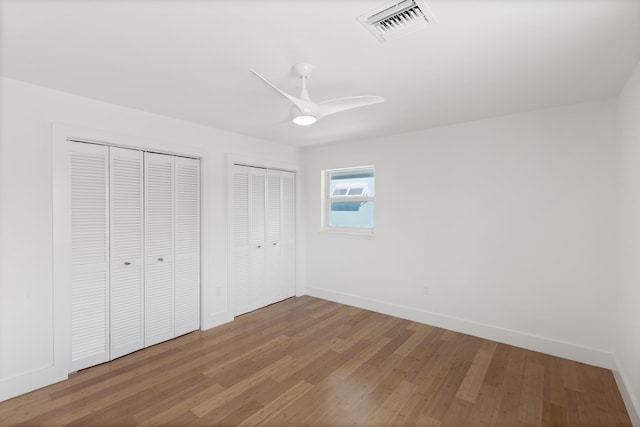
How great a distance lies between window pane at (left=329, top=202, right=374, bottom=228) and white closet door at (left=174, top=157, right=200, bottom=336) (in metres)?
2.08

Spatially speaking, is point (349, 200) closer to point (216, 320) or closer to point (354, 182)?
point (354, 182)

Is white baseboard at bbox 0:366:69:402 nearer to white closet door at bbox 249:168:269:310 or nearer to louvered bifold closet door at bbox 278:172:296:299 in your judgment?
white closet door at bbox 249:168:269:310

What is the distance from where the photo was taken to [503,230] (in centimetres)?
317

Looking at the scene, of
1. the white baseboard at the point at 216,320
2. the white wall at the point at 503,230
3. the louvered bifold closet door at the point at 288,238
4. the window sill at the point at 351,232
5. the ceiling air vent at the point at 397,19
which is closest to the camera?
the ceiling air vent at the point at 397,19

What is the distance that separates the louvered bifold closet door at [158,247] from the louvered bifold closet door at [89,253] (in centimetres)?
37

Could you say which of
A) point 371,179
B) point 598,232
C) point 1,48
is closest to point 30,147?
point 1,48

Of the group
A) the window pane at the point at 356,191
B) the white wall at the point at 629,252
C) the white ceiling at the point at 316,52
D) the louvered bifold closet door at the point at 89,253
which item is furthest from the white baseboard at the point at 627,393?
the louvered bifold closet door at the point at 89,253

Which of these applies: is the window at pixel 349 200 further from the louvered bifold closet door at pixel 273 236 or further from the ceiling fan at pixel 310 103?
the ceiling fan at pixel 310 103

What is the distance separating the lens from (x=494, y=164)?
3.22 metres

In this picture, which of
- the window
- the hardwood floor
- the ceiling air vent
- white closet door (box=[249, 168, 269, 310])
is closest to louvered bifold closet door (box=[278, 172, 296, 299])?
white closet door (box=[249, 168, 269, 310])

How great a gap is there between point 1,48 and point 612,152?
4717 millimetres

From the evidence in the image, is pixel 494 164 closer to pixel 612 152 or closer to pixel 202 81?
pixel 612 152

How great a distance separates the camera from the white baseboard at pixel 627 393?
1931 mm

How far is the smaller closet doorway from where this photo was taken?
3.97 metres
